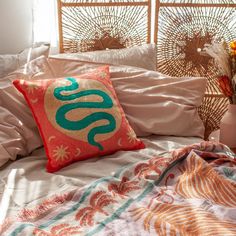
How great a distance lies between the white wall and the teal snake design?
0.55 metres

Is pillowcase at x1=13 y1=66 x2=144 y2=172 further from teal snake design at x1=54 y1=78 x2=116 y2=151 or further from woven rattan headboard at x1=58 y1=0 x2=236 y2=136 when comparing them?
woven rattan headboard at x1=58 y1=0 x2=236 y2=136

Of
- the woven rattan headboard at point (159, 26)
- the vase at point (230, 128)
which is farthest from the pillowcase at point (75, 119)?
the woven rattan headboard at point (159, 26)

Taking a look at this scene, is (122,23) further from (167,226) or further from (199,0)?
(167,226)

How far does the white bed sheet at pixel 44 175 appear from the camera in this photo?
1.23 m

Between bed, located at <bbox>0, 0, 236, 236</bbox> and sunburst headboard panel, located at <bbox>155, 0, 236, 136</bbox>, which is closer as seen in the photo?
bed, located at <bbox>0, 0, 236, 236</bbox>

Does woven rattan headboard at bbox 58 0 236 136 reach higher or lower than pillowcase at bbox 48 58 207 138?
higher

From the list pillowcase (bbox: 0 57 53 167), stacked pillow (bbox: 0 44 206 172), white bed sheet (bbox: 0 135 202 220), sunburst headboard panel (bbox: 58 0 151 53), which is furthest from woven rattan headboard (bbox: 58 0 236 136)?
white bed sheet (bbox: 0 135 202 220)

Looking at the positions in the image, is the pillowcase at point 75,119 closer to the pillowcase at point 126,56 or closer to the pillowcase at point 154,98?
the pillowcase at point 154,98

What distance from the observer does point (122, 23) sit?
2057 millimetres

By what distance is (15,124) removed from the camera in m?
1.48

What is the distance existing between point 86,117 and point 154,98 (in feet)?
1.23

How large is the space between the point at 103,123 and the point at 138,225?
0.52m

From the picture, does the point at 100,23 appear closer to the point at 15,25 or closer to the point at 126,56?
the point at 126,56

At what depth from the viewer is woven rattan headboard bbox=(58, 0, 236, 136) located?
203 cm
